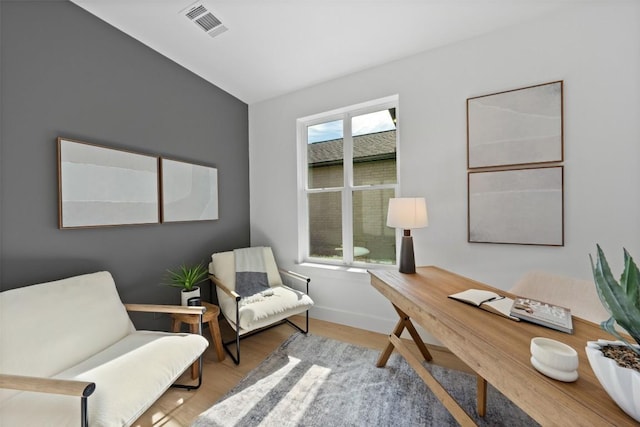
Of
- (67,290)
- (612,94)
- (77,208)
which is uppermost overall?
(612,94)

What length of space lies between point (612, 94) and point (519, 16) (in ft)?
2.97

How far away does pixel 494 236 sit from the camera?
6.70ft

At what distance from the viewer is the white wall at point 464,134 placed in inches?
66.4

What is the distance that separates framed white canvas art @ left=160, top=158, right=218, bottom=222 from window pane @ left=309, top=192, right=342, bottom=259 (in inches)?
47.4

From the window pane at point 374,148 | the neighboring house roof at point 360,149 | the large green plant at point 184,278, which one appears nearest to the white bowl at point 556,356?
the window pane at point 374,148

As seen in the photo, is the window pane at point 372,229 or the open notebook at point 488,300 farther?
the window pane at point 372,229

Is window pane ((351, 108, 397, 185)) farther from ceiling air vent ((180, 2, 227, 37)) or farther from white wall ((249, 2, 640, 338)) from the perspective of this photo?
ceiling air vent ((180, 2, 227, 37))

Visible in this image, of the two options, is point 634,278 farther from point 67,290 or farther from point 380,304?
point 67,290

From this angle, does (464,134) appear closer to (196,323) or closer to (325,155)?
(325,155)

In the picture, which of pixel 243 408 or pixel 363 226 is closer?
pixel 243 408

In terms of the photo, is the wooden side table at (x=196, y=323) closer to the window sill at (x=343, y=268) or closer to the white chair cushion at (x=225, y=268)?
the white chair cushion at (x=225, y=268)

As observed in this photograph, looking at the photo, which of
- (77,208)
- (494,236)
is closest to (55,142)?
(77,208)

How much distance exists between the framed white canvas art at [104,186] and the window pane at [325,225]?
1712mm

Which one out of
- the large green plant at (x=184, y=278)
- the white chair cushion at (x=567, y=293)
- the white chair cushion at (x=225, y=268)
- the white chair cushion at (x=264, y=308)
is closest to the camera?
→ the white chair cushion at (x=567, y=293)
